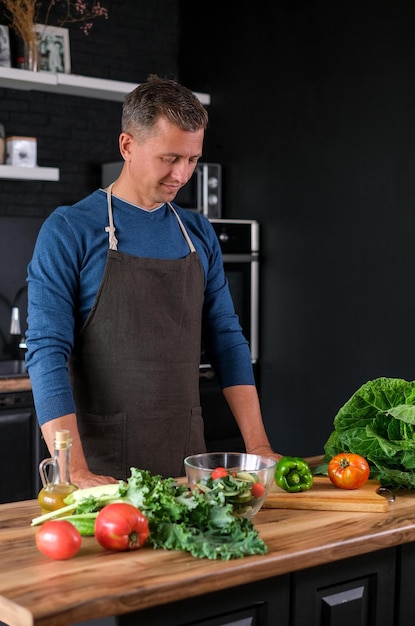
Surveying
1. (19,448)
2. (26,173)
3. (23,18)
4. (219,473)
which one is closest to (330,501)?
(219,473)

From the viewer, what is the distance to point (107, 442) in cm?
268

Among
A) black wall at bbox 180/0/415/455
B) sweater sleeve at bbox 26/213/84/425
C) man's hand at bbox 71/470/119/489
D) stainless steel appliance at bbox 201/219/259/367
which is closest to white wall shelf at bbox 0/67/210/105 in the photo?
black wall at bbox 180/0/415/455

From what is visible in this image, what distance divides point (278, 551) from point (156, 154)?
3.85 feet

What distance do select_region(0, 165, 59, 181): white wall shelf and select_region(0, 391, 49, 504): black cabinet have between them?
1157 millimetres

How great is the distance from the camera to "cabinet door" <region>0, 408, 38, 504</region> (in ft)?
14.3

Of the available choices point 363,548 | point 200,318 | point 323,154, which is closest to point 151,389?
point 200,318

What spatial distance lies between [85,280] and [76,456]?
0.55 metres

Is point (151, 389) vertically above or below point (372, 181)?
below

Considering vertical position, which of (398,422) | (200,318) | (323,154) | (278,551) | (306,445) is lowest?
(306,445)

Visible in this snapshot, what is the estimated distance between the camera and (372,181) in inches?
190

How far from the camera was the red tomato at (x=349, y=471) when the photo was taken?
2.22m

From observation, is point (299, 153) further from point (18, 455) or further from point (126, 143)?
point (126, 143)

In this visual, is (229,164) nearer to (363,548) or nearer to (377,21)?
(377,21)

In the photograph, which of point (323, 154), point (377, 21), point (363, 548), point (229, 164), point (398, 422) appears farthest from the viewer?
point (229, 164)
